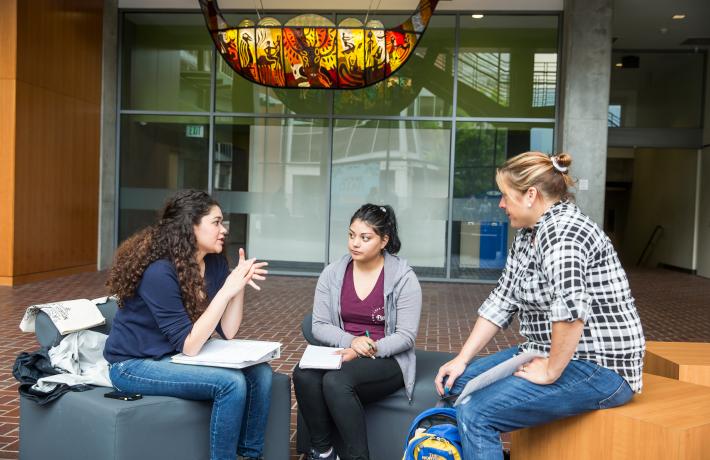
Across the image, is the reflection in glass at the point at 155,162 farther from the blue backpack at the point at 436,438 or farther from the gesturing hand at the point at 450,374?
the blue backpack at the point at 436,438

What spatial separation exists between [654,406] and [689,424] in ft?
0.62

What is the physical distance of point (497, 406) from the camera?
93.9 inches

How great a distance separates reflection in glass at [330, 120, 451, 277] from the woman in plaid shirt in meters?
9.29

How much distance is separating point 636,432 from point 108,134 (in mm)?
11087

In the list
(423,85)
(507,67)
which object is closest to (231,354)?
(423,85)

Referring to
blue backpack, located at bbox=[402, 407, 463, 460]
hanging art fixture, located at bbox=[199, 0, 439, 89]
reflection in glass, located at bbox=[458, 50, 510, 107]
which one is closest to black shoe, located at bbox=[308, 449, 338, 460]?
blue backpack, located at bbox=[402, 407, 463, 460]

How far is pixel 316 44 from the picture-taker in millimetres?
8398

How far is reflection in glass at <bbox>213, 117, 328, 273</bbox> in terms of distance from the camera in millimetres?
12125

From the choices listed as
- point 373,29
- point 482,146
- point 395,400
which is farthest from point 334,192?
point 395,400

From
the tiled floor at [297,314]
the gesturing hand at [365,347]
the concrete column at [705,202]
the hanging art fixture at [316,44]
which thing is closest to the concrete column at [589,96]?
the tiled floor at [297,314]

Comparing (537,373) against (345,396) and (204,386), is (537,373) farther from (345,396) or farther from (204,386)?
(204,386)

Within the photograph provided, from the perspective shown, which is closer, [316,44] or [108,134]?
[316,44]

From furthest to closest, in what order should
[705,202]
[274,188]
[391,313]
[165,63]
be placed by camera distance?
[705,202] < [165,63] < [274,188] < [391,313]

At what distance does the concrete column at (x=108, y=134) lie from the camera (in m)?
11.9
